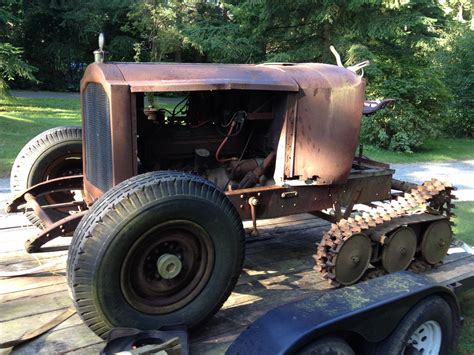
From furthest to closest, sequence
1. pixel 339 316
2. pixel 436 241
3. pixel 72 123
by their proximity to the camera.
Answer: pixel 72 123 < pixel 436 241 < pixel 339 316

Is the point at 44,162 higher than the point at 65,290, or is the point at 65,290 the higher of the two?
the point at 44,162

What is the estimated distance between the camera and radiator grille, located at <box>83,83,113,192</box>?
3.16 metres

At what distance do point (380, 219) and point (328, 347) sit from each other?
1.46 metres

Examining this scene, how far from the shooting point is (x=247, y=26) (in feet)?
44.1

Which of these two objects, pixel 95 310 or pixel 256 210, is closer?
pixel 95 310

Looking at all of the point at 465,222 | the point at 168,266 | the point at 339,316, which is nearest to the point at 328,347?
the point at 339,316

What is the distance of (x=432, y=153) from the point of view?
13.0m

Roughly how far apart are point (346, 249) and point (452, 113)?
47.2 ft

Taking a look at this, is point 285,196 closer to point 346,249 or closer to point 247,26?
point 346,249

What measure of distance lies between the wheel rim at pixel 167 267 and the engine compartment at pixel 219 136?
992 mm

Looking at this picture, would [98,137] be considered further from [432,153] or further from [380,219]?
[432,153]

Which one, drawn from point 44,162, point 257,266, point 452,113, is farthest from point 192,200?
point 452,113

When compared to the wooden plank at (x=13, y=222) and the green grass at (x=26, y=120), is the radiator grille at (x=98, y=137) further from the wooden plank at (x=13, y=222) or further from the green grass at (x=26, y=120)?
the green grass at (x=26, y=120)

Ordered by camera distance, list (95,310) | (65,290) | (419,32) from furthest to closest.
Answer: (419,32)
(65,290)
(95,310)
